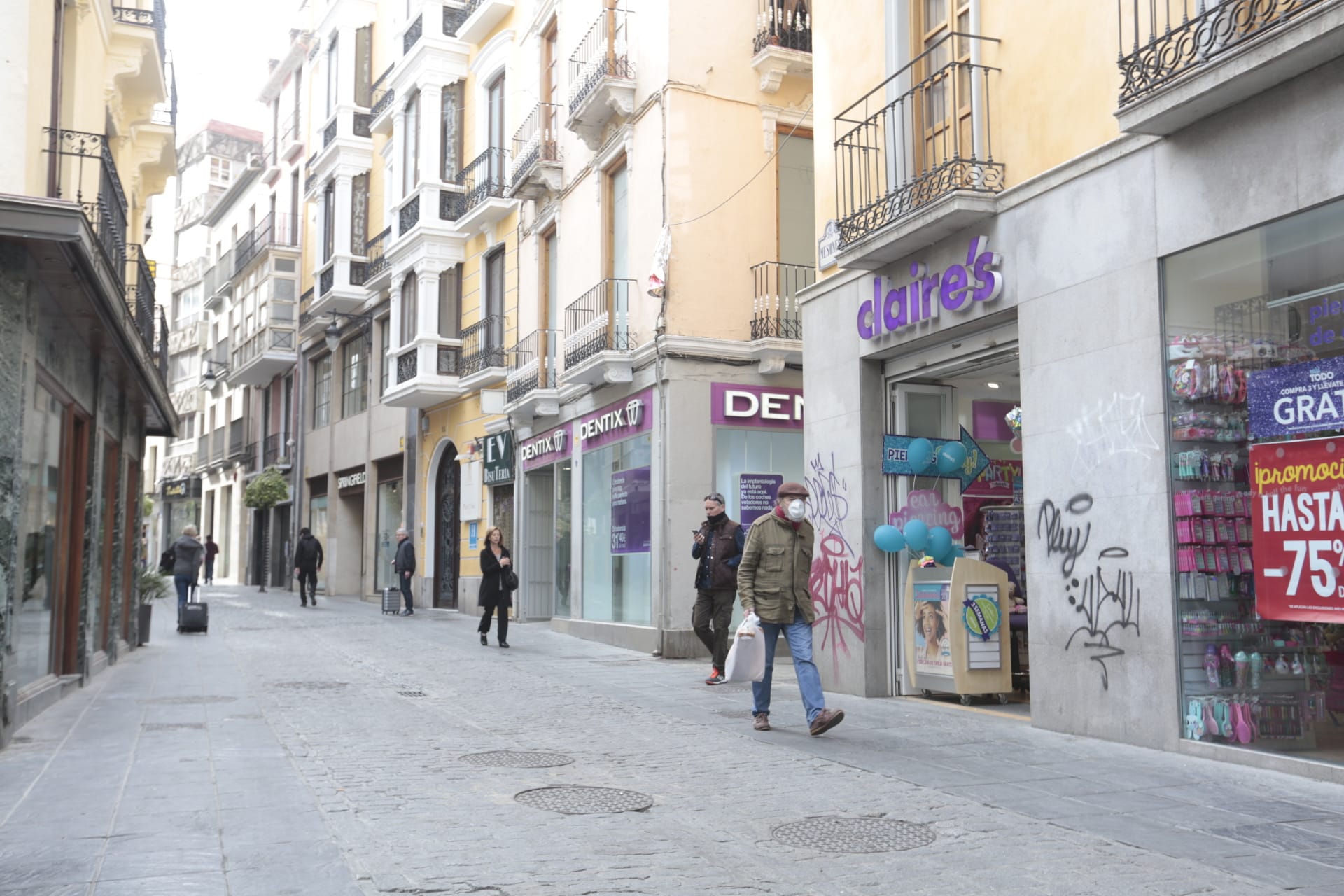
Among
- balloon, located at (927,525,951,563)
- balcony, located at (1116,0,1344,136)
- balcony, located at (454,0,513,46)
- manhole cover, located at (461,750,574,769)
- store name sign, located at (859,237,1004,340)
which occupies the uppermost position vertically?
balcony, located at (454,0,513,46)

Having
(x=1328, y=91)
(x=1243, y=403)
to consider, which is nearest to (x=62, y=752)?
(x=1243, y=403)

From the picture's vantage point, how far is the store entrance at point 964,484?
11.0 meters

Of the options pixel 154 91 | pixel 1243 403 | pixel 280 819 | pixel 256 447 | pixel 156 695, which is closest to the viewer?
pixel 280 819

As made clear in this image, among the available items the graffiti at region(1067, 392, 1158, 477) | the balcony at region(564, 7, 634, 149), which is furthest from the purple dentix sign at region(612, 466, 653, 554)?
the graffiti at region(1067, 392, 1158, 477)

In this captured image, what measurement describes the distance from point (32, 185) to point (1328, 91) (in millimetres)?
8928

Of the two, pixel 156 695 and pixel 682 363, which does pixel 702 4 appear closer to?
pixel 682 363

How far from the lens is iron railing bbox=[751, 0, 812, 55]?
52.9ft

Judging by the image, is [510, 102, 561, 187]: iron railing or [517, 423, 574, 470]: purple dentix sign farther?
[510, 102, 561, 187]: iron railing

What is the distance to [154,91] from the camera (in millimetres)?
15195

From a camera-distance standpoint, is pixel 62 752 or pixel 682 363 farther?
pixel 682 363

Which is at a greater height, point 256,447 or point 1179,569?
point 256,447

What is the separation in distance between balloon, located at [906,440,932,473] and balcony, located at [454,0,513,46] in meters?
15.2

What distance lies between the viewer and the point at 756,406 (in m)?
15.9

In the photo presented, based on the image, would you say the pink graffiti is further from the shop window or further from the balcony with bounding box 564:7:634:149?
the balcony with bounding box 564:7:634:149
